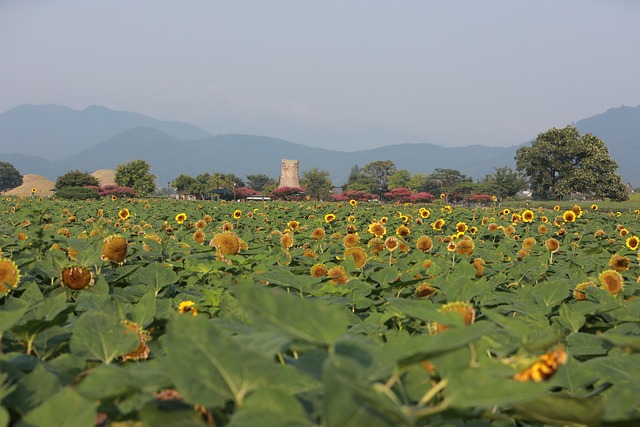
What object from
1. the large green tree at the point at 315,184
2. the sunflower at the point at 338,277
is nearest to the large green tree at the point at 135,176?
the large green tree at the point at 315,184

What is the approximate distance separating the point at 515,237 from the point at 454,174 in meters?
118

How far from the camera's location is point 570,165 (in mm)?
60656

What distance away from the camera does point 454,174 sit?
399 feet

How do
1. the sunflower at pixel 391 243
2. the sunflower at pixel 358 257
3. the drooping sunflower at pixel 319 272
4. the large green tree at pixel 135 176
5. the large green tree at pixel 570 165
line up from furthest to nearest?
the large green tree at pixel 135 176 → the large green tree at pixel 570 165 → the sunflower at pixel 391 243 → the sunflower at pixel 358 257 → the drooping sunflower at pixel 319 272

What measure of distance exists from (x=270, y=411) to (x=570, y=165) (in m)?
66.9

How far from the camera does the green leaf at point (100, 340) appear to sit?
1020 mm

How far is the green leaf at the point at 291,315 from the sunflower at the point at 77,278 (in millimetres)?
1432

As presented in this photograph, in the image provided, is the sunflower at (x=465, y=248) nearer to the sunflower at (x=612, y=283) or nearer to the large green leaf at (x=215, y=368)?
the sunflower at (x=612, y=283)

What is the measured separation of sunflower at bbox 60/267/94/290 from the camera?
6.29ft

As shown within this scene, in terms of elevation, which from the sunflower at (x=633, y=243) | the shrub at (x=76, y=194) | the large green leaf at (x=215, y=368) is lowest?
the sunflower at (x=633, y=243)

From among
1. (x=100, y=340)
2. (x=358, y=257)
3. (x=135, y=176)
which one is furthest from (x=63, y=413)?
(x=135, y=176)

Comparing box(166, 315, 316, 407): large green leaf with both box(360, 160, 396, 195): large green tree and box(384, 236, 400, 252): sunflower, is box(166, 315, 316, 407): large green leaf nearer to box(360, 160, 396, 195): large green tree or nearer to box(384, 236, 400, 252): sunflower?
box(384, 236, 400, 252): sunflower

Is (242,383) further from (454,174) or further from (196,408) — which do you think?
(454,174)

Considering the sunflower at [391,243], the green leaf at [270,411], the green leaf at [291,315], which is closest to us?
the green leaf at [270,411]
